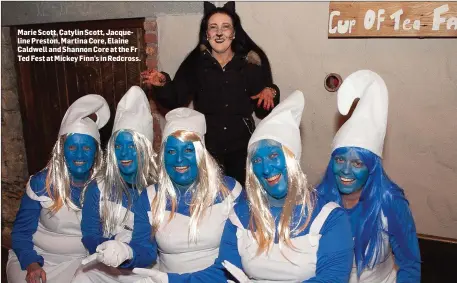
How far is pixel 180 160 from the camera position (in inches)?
85.3

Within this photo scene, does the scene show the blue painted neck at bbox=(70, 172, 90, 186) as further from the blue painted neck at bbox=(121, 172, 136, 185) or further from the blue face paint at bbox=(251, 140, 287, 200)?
the blue face paint at bbox=(251, 140, 287, 200)

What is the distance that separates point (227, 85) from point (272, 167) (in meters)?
1.17

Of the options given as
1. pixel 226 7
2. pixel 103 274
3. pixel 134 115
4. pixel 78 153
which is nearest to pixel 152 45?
pixel 226 7

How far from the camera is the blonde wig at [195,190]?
2221 millimetres

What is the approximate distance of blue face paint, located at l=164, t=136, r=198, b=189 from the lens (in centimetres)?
218

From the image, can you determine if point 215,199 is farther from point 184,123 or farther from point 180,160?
point 184,123

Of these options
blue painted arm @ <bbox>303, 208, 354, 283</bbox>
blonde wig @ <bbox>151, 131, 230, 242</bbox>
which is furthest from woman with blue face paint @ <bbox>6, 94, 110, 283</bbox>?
blue painted arm @ <bbox>303, 208, 354, 283</bbox>

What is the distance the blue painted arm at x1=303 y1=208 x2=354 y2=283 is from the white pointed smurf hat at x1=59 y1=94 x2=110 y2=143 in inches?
60.6

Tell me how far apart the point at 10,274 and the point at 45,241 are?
0.31 m

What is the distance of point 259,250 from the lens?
1.91 metres

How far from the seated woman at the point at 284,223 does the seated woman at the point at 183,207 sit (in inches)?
9.8

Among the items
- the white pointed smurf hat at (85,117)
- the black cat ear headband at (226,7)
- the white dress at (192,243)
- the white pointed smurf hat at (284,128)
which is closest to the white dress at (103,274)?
the white dress at (192,243)

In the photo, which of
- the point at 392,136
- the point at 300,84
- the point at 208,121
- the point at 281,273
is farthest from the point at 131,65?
the point at 281,273

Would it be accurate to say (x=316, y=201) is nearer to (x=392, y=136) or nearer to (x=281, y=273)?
(x=281, y=273)
